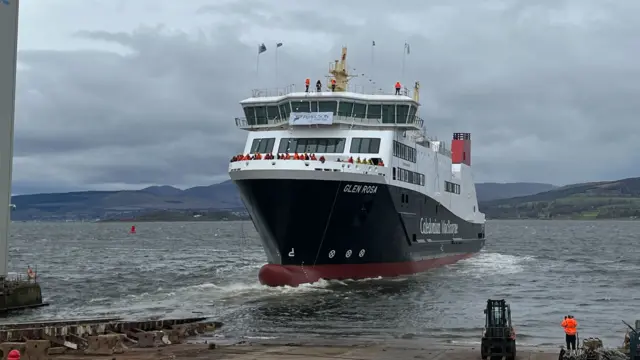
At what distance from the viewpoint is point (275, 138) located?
40.4m

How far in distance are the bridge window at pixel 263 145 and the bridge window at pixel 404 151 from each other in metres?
6.52

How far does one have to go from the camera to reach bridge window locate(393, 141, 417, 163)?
40703 mm

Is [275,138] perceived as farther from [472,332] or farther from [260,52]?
[472,332]

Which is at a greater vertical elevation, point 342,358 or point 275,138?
point 275,138

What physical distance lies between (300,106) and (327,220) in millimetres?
7428

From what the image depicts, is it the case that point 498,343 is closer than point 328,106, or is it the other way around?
point 498,343

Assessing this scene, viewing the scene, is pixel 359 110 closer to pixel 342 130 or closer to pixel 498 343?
pixel 342 130

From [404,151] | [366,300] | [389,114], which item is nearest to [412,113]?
[389,114]

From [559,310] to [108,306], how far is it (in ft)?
65.3

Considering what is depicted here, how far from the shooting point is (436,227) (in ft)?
157

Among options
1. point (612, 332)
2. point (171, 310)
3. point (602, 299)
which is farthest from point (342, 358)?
point (602, 299)

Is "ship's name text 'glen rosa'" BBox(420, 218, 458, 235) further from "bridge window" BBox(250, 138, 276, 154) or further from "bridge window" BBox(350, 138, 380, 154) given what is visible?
"bridge window" BBox(250, 138, 276, 154)

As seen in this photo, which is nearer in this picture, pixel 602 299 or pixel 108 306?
pixel 108 306

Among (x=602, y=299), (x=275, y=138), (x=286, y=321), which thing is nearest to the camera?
(x=286, y=321)
